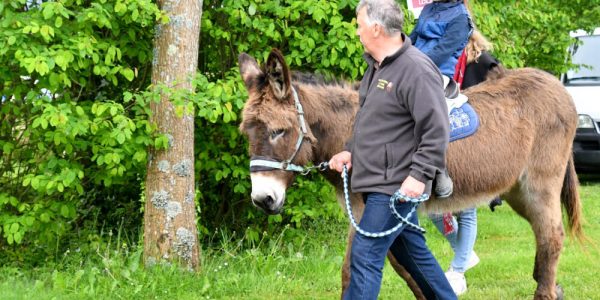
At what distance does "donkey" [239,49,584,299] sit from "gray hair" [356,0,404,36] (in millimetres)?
694

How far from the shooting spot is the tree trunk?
549cm

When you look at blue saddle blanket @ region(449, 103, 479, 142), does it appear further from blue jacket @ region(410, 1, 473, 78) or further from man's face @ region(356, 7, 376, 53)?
man's face @ region(356, 7, 376, 53)

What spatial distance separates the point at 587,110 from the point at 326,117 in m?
8.47

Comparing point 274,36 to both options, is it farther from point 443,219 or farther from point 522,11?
point 522,11

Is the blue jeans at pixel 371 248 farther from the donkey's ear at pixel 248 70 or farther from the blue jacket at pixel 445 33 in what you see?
the blue jacket at pixel 445 33

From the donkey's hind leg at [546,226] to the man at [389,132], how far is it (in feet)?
5.47

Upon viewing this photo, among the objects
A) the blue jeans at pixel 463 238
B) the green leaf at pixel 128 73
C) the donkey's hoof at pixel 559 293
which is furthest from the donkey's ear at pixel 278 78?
the donkey's hoof at pixel 559 293

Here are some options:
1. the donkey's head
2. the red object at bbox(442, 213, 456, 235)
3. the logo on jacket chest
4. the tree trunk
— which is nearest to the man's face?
the logo on jacket chest

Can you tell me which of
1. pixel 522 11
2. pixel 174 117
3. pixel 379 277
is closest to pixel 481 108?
pixel 379 277

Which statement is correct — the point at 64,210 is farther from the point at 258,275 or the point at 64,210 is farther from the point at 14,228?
the point at 258,275

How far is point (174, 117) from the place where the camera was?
18.1 feet

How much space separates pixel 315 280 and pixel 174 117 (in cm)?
161

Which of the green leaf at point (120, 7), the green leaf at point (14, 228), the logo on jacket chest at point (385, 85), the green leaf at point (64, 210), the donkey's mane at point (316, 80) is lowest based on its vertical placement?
the green leaf at point (14, 228)

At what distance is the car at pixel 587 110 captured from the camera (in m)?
11.7
